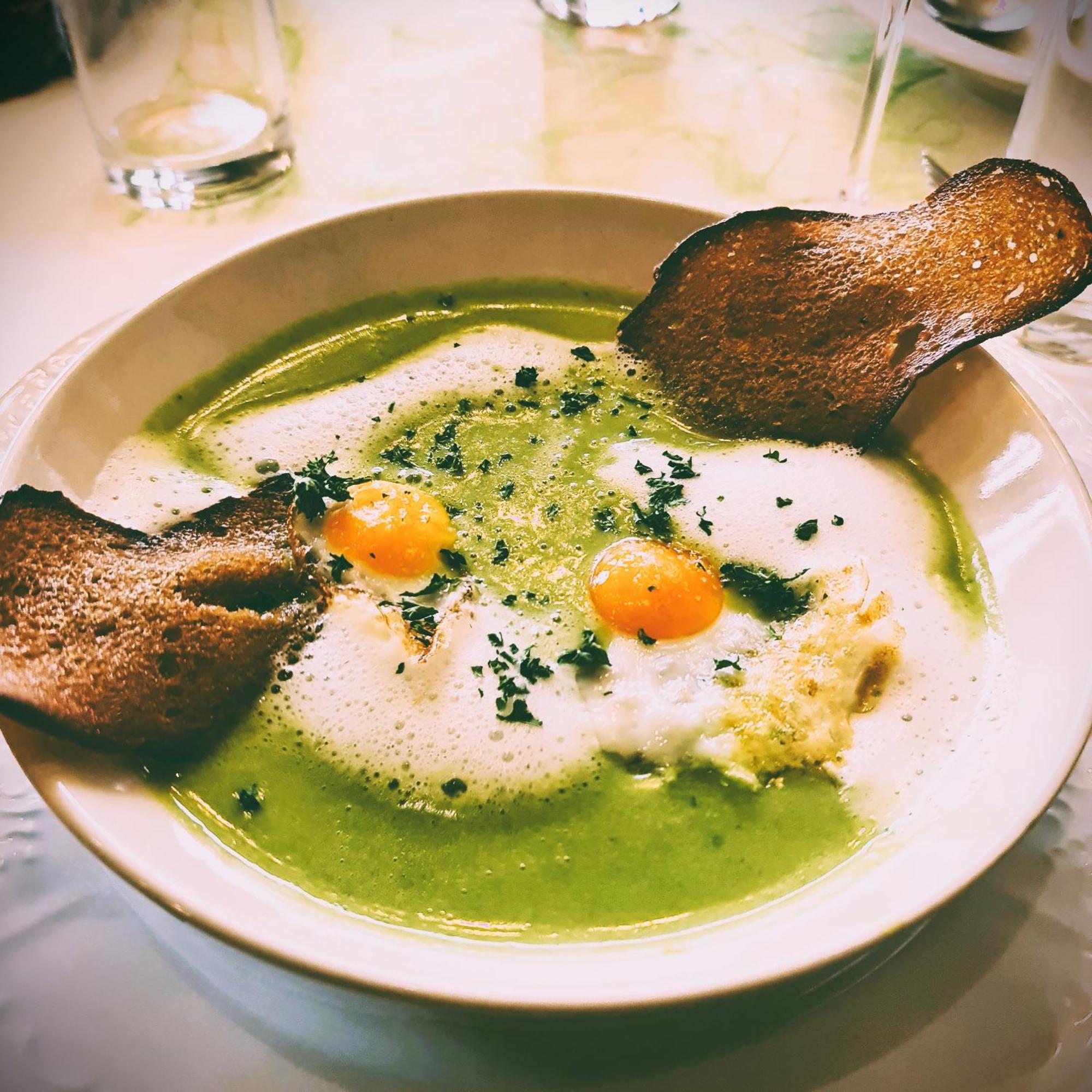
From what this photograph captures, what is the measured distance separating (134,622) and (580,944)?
2.42ft

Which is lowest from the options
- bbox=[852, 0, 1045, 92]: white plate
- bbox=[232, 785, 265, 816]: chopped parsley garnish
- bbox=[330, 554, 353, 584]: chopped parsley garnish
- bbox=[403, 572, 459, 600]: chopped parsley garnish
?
bbox=[232, 785, 265, 816]: chopped parsley garnish

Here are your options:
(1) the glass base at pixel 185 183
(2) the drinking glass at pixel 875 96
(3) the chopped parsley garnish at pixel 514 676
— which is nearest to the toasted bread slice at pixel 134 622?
(3) the chopped parsley garnish at pixel 514 676

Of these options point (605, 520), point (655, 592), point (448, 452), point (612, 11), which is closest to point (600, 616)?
point (655, 592)

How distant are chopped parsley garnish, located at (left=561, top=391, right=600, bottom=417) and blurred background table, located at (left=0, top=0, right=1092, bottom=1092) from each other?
0.50m

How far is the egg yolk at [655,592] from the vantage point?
5.03 feet

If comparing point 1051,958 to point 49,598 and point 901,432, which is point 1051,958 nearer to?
point 901,432

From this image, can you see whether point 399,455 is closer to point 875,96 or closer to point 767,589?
point 767,589

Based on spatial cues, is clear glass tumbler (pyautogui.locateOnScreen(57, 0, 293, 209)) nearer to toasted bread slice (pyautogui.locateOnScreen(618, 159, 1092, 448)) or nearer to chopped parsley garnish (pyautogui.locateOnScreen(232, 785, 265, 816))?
toasted bread slice (pyautogui.locateOnScreen(618, 159, 1092, 448))

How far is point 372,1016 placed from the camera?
1.07 m

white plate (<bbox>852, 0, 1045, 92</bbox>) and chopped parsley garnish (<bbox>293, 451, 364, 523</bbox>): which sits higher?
white plate (<bbox>852, 0, 1045, 92</bbox>)

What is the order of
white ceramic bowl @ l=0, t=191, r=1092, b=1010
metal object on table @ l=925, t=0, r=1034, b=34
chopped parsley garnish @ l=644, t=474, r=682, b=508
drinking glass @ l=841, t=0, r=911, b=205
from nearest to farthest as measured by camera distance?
white ceramic bowl @ l=0, t=191, r=1092, b=1010 < chopped parsley garnish @ l=644, t=474, r=682, b=508 < drinking glass @ l=841, t=0, r=911, b=205 < metal object on table @ l=925, t=0, r=1034, b=34

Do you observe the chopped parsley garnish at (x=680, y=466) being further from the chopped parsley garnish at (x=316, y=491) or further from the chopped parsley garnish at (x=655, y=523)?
the chopped parsley garnish at (x=316, y=491)

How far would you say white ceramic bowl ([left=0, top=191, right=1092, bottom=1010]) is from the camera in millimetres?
979

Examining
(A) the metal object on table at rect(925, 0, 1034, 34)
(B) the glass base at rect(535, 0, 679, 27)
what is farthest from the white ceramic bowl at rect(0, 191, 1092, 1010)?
(A) the metal object on table at rect(925, 0, 1034, 34)
